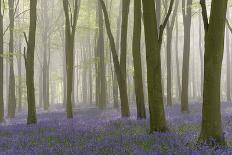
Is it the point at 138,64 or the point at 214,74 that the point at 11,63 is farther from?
the point at 214,74

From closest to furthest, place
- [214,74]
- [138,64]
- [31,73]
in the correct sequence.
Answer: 1. [214,74]
2. [138,64]
3. [31,73]

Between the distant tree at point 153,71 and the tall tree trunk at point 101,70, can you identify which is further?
the tall tree trunk at point 101,70

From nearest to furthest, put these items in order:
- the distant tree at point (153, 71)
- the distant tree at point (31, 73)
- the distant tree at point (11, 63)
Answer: the distant tree at point (153, 71), the distant tree at point (31, 73), the distant tree at point (11, 63)

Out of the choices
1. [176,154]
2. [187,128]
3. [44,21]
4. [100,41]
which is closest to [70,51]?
[187,128]

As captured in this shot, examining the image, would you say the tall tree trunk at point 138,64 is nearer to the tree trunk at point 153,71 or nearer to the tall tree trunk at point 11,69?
the tree trunk at point 153,71

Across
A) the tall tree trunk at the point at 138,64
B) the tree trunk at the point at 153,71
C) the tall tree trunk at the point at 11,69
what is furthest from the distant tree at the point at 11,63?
the tree trunk at the point at 153,71

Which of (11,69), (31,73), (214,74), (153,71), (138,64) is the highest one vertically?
(11,69)

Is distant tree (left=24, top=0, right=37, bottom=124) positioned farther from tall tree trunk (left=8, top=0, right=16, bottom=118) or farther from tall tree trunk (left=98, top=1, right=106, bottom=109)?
tall tree trunk (left=98, top=1, right=106, bottom=109)

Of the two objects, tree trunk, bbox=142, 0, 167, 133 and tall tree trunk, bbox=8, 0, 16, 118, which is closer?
tree trunk, bbox=142, 0, 167, 133

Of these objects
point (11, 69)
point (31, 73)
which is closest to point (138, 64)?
point (31, 73)

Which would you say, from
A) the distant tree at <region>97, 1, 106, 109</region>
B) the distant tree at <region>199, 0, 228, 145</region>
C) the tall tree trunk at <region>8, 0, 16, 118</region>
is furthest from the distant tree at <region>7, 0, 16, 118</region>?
the distant tree at <region>199, 0, 228, 145</region>

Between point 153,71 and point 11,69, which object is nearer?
point 153,71

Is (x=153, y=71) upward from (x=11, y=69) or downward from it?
downward

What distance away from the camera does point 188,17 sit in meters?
20.9
